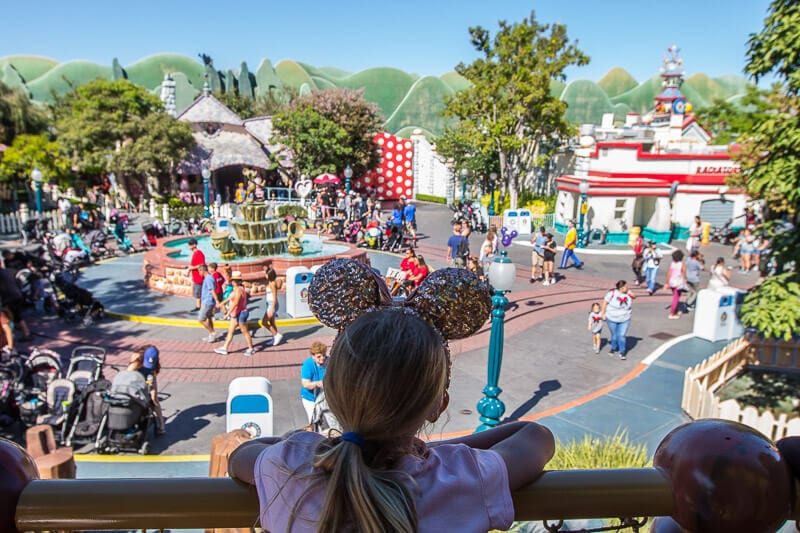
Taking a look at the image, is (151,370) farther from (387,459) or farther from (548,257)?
(548,257)

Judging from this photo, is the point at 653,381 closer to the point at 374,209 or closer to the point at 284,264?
the point at 284,264

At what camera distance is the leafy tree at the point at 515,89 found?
25328 millimetres

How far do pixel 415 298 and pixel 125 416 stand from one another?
5.74 meters

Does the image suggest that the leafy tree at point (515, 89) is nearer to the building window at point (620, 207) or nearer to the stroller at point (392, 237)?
the building window at point (620, 207)

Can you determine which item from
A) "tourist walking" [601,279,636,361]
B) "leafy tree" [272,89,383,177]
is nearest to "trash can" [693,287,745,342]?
"tourist walking" [601,279,636,361]

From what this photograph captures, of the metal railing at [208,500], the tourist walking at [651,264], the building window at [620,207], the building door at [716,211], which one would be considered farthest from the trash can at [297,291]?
the building door at [716,211]

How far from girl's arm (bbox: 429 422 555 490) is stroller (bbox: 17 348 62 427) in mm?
7036

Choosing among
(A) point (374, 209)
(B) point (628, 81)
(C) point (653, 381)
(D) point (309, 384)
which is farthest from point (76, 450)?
(B) point (628, 81)

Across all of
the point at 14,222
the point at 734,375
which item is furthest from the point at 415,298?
the point at 14,222

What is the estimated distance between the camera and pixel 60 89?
199 feet

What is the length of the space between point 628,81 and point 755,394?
230 feet

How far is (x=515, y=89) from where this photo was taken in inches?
1011

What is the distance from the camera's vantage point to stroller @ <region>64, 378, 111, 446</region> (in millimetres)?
6223

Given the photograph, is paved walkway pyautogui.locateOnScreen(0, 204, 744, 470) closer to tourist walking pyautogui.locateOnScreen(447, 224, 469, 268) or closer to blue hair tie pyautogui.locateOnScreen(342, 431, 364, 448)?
tourist walking pyautogui.locateOnScreen(447, 224, 469, 268)
